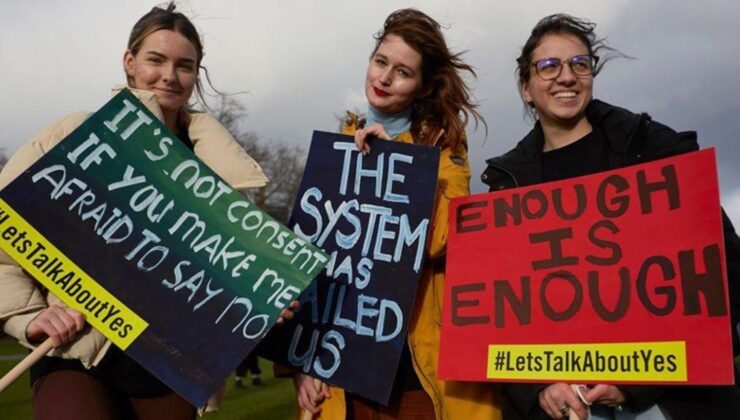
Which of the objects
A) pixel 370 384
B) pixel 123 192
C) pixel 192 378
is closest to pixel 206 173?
pixel 123 192

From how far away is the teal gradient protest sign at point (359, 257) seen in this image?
298cm

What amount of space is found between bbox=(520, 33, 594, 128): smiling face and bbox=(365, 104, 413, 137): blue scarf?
0.57 metres

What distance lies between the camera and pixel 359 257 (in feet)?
10.2

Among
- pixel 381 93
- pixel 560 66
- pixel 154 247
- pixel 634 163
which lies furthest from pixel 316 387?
pixel 560 66

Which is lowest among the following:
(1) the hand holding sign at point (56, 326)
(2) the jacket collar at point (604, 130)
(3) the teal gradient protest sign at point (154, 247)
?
(1) the hand holding sign at point (56, 326)

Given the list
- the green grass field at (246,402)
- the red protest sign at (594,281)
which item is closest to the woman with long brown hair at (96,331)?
the red protest sign at (594,281)

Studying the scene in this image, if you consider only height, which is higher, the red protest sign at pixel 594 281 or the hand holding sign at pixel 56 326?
the red protest sign at pixel 594 281

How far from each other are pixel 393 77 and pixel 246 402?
31.2 feet

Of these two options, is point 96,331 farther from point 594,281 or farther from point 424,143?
point 594,281

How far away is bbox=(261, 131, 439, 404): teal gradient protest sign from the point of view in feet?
9.78

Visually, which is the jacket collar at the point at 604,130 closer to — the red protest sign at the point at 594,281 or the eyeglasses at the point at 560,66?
the eyeglasses at the point at 560,66

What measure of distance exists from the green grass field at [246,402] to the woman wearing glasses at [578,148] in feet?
25.6

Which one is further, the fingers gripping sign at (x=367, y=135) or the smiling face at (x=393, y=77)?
the smiling face at (x=393, y=77)

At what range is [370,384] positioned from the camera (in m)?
2.93
